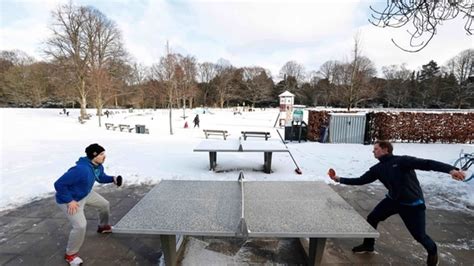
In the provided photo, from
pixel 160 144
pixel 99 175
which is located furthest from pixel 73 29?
pixel 99 175

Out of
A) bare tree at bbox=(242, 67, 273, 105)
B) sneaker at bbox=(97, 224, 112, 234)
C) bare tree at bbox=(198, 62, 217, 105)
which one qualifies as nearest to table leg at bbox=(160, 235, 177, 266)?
sneaker at bbox=(97, 224, 112, 234)

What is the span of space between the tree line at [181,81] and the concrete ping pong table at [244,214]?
731 inches

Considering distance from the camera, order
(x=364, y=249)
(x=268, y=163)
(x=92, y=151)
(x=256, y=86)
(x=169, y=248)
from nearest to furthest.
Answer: (x=169, y=248) → (x=92, y=151) → (x=364, y=249) → (x=268, y=163) → (x=256, y=86)

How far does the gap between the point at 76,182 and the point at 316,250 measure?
102 inches

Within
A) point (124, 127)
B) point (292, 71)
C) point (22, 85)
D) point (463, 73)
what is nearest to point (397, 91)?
point (463, 73)

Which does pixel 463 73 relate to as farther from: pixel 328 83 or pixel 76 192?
pixel 76 192

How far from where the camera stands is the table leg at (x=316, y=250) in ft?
7.96

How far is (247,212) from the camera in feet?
7.79

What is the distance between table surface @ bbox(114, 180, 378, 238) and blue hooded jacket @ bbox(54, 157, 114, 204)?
691mm

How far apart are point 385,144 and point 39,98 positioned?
2165 inches

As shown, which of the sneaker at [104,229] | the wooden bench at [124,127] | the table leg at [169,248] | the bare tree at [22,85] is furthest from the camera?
the bare tree at [22,85]

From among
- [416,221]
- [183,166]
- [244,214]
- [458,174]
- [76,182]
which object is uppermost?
[458,174]

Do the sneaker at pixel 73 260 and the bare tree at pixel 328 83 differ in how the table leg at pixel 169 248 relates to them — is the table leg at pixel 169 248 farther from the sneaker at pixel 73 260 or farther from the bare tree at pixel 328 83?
the bare tree at pixel 328 83

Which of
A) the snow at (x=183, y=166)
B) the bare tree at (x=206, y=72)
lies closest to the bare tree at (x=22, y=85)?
the bare tree at (x=206, y=72)
